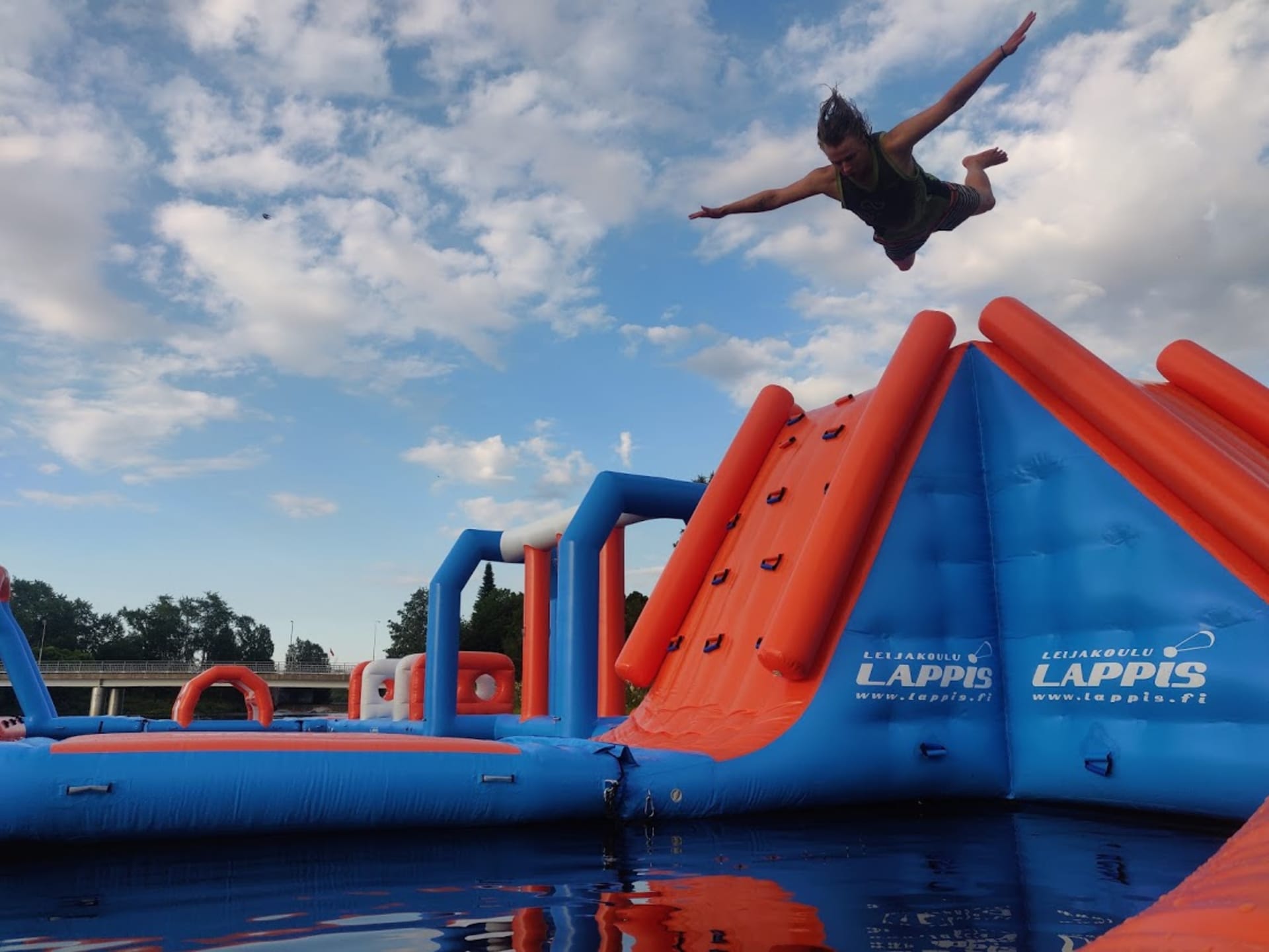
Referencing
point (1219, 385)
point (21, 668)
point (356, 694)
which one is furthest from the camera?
point (356, 694)

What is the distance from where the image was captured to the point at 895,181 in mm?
5711

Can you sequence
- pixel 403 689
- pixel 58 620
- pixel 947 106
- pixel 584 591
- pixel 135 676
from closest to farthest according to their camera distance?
pixel 947 106 < pixel 584 591 < pixel 403 689 < pixel 135 676 < pixel 58 620

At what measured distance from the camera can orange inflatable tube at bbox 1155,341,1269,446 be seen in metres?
5.71

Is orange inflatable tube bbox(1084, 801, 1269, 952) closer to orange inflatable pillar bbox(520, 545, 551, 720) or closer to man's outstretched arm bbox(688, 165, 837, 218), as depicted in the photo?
man's outstretched arm bbox(688, 165, 837, 218)

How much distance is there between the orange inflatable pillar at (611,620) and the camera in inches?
373

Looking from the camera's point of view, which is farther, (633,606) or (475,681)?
(633,606)

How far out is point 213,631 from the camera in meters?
65.6

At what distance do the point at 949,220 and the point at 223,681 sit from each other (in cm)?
1084

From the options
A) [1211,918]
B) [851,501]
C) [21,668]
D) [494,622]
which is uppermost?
[494,622]

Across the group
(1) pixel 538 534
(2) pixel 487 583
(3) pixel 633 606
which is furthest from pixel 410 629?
(1) pixel 538 534

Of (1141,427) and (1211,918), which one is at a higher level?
(1141,427)

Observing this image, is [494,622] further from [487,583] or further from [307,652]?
[307,652]

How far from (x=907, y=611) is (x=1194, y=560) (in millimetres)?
1612

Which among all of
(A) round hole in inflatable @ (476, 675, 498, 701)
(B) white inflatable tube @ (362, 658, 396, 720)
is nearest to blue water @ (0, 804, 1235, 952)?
(A) round hole in inflatable @ (476, 675, 498, 701)
